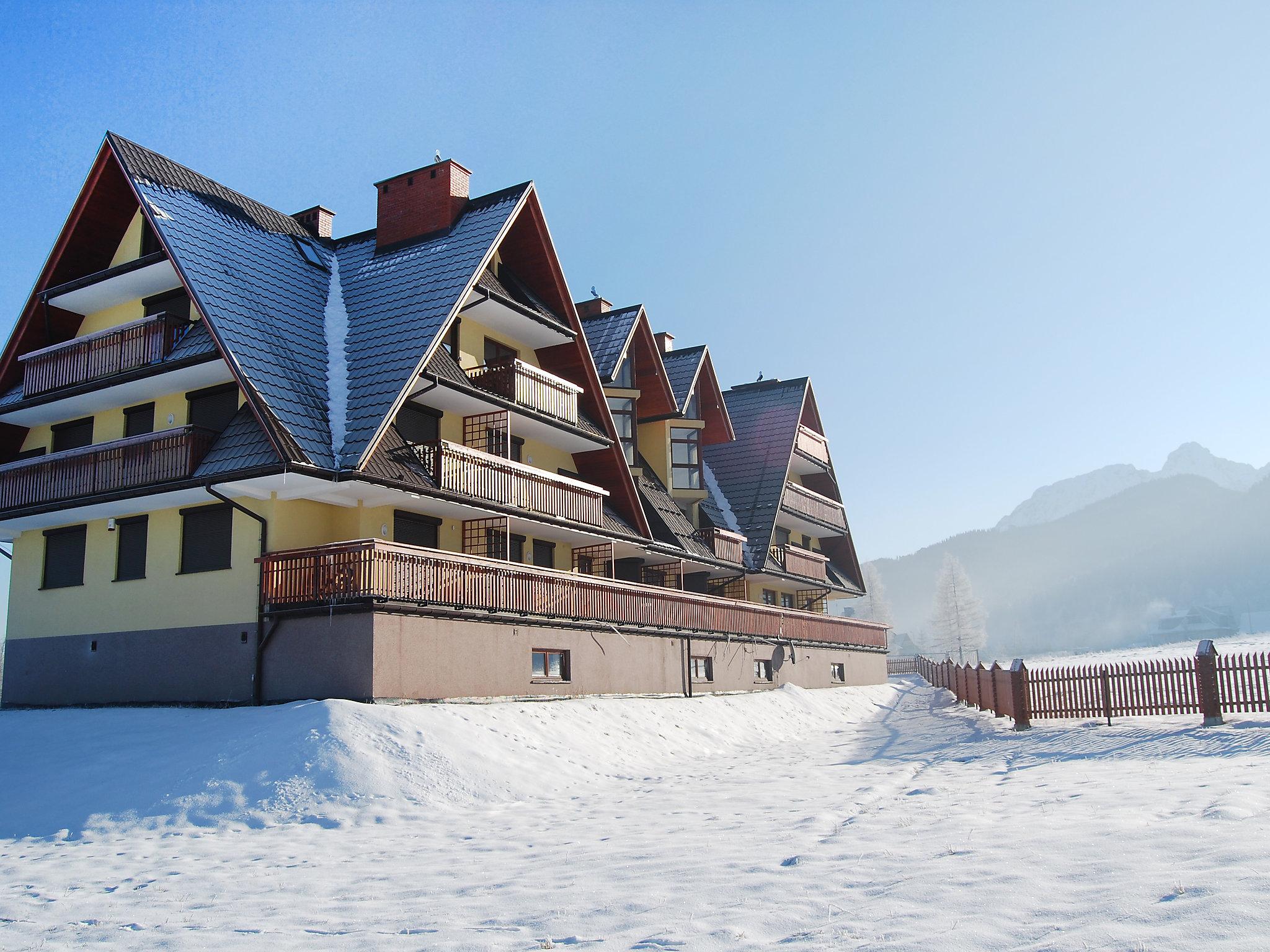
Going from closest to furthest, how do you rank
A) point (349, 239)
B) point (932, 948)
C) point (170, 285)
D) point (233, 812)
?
point (932, 948)
point (233, 812)
point (170, 285)
point (349, 239)

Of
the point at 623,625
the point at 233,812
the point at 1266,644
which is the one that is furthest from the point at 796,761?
the point at 1266,644

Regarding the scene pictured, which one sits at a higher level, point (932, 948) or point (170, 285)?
point (170, 285)

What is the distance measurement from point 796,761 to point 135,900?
12347 millimetres

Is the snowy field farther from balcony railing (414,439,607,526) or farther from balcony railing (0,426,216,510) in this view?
balcony railing (414,439,607,526)

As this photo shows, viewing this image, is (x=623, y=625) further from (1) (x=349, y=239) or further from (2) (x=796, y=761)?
(1) (x=349, y=239)

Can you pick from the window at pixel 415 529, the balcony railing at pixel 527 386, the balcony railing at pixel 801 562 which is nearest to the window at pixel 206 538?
the window at pixel 415 529

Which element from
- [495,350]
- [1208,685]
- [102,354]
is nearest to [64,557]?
[102,354]

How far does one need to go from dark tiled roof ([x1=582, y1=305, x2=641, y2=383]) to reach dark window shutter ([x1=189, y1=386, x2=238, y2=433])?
11.9 metres

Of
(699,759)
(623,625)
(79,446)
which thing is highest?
(79,446)

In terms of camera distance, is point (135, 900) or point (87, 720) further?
point (87, 720)

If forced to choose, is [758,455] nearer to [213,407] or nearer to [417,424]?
[417,424]

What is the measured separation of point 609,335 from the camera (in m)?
32.1

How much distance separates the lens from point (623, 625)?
2452 cm

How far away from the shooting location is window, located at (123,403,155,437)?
22.6 m
